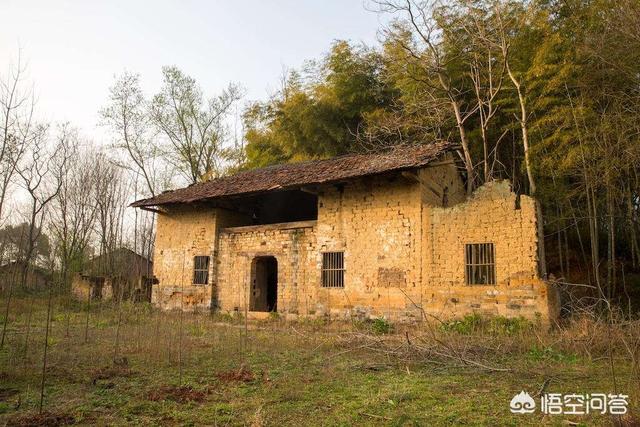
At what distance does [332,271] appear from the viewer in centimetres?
1280

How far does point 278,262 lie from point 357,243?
2716 millimetres

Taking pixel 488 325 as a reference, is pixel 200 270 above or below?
above

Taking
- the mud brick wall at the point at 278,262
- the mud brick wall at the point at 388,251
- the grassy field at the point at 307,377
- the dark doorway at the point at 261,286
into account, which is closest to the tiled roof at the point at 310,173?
the mud brick wall at the point at 388,251

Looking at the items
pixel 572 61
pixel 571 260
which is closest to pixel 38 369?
pixel 572 61

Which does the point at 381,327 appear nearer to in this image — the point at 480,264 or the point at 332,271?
the point at 332,271

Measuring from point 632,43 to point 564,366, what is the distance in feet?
23.8

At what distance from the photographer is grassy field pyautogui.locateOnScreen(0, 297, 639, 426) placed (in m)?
4.47

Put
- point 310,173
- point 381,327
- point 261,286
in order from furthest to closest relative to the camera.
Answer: point 261,286, point 310,173, point 381,327

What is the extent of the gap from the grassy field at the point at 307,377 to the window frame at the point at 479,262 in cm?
144

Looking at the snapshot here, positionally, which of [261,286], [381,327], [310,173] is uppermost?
[310,173]

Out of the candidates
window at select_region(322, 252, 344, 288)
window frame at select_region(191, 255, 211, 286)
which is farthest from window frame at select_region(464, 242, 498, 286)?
window frame at select_region(191, 255, 211, 286)

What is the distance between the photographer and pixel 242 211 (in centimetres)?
1619

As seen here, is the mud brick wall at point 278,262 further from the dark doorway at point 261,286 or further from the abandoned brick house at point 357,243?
the dark doorway at point 261,286

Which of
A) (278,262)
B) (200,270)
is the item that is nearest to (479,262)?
(278,262)
